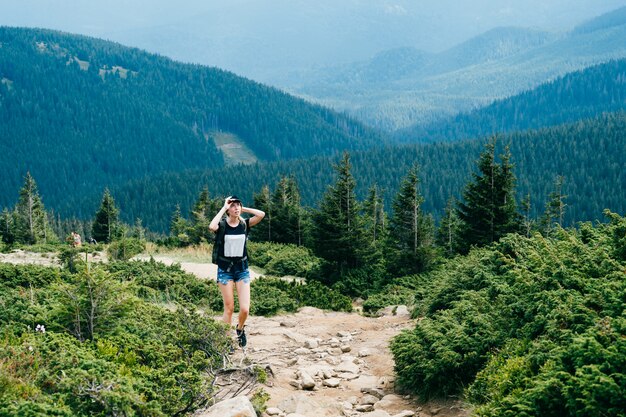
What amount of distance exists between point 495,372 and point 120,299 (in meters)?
5.55

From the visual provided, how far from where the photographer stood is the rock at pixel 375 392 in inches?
332

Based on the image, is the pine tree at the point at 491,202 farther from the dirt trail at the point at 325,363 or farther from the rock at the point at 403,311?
the dirt trail at the point at 325,363

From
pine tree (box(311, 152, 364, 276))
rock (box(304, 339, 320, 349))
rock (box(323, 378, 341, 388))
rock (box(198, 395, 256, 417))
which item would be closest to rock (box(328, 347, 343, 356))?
rock (box(304, 339, 320, 349))

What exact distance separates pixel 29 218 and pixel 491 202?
154 feet

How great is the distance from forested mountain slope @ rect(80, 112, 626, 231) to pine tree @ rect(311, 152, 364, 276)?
9731 centimetres

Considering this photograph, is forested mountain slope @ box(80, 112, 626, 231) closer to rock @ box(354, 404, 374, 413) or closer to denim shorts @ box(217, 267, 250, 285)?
denim shorts @ box(217, 267, 250, 285)

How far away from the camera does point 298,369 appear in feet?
31.6

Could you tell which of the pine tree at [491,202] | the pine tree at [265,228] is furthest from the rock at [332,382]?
the pine tree at [265,228]

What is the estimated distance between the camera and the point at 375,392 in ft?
28.0

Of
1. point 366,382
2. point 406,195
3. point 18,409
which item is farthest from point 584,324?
point 406,195

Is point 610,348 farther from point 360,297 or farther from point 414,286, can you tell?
point 360,297

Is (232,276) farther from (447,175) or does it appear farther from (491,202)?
(447,175)

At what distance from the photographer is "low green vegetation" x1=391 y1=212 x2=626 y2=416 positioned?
5.17m

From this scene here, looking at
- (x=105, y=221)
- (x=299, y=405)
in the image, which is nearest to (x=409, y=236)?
(x=299, y=405)
